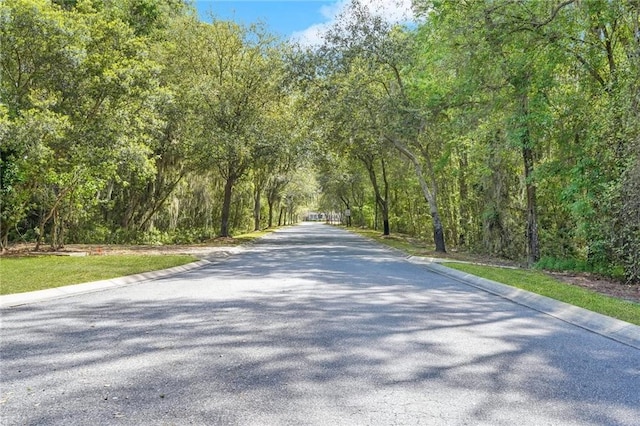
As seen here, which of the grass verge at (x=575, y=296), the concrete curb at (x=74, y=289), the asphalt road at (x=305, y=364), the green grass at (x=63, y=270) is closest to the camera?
the asphalt road at (x=305, y=364)

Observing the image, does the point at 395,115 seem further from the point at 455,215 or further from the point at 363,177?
the point at 363,177

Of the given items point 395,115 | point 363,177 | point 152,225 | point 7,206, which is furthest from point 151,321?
point 363,177

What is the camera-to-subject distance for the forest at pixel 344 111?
12.3 meters

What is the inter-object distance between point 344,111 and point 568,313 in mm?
14014

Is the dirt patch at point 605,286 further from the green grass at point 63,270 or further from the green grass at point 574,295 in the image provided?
the green grass at point 63,270

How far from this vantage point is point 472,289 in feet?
30.4

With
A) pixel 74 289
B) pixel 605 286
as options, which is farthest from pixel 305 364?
pixel 605 286

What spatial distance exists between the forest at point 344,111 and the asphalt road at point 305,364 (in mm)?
7543

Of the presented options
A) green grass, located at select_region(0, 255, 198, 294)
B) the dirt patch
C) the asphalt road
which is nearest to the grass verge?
the dirt patch

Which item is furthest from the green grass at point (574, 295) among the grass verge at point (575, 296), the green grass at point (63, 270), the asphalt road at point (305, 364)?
the green grass at point (63, 270)

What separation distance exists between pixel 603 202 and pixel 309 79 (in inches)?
497

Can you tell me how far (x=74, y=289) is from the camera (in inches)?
330

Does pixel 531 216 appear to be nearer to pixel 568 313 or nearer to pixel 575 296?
pixel 575 296

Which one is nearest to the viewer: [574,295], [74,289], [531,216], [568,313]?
[568,313]
